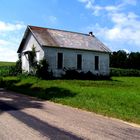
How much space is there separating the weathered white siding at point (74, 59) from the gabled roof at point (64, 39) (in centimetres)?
52

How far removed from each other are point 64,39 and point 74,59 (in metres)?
2.51

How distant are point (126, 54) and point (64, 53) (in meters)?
54.8

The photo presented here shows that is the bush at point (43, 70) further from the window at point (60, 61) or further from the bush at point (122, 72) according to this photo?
the bush at point (122, 72)

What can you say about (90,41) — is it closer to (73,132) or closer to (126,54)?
(73,132)

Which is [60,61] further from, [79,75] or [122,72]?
[122,72]

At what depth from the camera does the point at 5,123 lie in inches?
476

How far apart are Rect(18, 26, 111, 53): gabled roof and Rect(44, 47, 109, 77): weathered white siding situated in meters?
0.52

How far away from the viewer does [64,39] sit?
130 feet

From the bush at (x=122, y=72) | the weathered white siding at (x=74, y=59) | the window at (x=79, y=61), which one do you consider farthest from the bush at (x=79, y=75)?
the bush at (x=122, y=72)

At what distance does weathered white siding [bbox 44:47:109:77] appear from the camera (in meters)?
37.3

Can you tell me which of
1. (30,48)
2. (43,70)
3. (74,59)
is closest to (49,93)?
(43,70)

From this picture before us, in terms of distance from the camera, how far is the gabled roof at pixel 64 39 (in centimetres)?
3754

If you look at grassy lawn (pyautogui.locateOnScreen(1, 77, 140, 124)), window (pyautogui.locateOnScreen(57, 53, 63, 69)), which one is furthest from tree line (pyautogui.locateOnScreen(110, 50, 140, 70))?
grassy lawn (pyautogui.locateOnScreen(1, 77, 140, 124))

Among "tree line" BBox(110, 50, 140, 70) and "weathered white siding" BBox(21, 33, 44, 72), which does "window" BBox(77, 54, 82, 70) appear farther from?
"tree line" BBox(110, 50, 140, 70)
